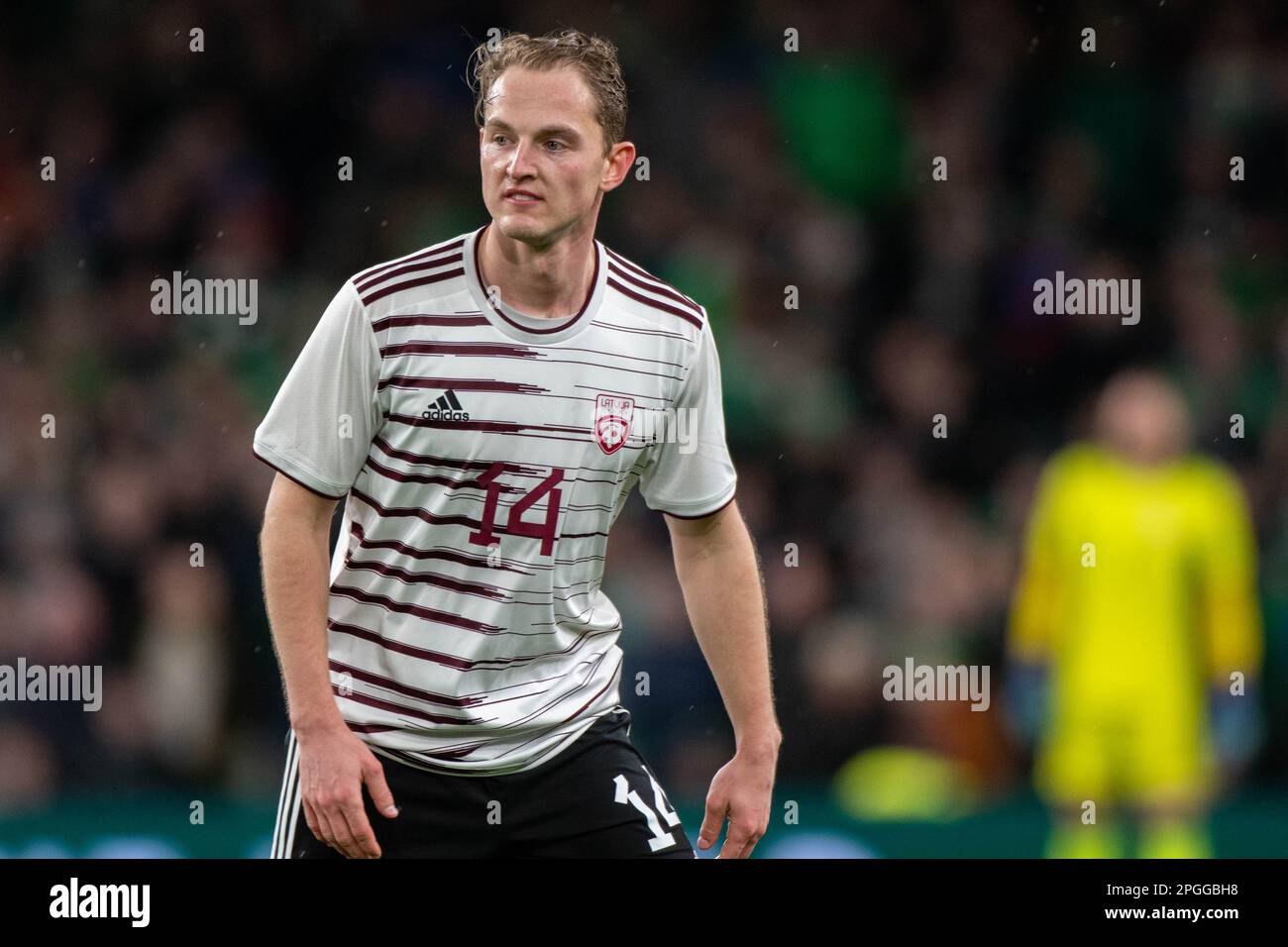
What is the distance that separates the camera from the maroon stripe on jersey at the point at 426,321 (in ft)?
9.77

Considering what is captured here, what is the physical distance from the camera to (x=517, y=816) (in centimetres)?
302

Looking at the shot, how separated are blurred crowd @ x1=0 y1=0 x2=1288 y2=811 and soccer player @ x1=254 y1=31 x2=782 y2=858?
2.67m

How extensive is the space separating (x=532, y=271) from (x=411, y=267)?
0.21m

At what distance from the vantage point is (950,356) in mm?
6746

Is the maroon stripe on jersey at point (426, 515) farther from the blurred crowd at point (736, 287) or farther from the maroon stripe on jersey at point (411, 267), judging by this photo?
the blurred crowd at point (736, 287)

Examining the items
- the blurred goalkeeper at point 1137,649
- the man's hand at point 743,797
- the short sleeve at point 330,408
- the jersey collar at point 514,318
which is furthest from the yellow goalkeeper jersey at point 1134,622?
the short sleeve at point 330,408

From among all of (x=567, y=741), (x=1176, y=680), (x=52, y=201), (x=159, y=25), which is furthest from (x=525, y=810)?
(x=159, y=25)

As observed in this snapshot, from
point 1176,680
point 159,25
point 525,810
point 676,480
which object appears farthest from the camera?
point 159,25

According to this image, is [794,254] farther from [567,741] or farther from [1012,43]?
[567,741]

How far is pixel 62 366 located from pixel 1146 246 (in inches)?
172

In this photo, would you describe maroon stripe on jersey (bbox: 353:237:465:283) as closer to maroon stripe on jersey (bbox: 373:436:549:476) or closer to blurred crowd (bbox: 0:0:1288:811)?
maroon stripe on jersey (bbox: 373:436:549:476)

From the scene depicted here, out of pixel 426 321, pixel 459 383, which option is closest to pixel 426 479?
pixel 459 383

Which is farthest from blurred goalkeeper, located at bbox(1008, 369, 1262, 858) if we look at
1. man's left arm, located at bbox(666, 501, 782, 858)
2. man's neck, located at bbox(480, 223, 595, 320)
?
man's neck, located at bbox(480, 223, 595, 320)

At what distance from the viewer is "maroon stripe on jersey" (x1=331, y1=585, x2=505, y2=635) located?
3.03 m
